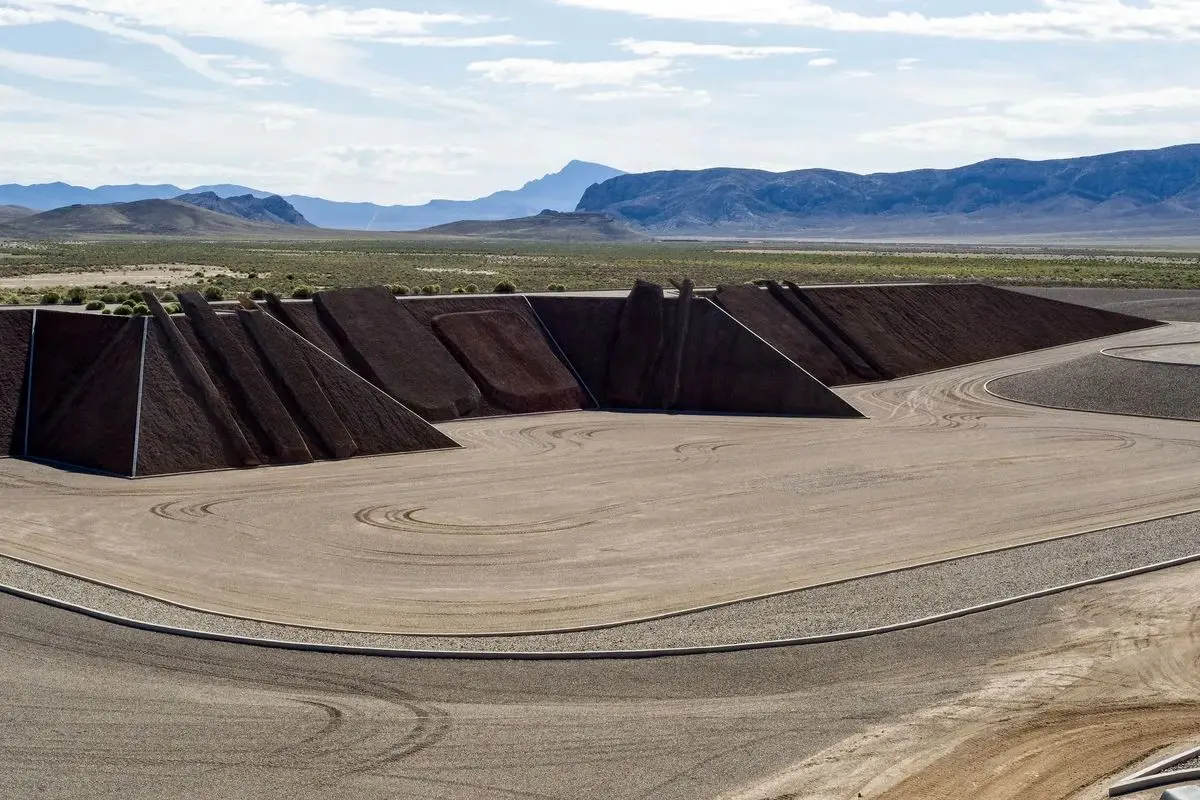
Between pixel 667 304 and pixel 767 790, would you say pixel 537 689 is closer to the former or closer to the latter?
pixel 767 790

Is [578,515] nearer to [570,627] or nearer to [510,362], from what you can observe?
[570,627]

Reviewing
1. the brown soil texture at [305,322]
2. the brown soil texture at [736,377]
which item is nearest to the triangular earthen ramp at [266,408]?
the brown soil texture at [305,322]

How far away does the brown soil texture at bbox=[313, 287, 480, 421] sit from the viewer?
158 ft

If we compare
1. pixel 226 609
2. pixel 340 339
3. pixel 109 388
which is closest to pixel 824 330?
pixel 340 339

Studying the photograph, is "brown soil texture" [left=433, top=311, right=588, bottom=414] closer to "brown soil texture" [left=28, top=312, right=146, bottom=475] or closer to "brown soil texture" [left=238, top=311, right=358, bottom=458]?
"brown soil texture" [left=238, top=311, right=358, bottom=458]

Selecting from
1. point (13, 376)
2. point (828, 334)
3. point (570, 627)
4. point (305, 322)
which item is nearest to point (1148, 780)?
point (570, 627)

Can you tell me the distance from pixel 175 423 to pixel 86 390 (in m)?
3.53

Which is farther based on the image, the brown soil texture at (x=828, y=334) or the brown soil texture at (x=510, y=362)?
the brown soil texture at (x=828, y=334)

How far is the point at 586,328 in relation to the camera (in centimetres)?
5719

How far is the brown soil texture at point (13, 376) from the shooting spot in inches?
1544

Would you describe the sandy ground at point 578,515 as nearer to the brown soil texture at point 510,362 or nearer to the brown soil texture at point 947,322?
the brown soil texture at point 510,362

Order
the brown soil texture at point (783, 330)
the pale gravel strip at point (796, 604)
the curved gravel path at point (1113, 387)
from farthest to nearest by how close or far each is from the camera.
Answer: the brown soil texture at point (783, 330) → the curved gravel path at point (1113, 387) → the pale gravel strip at point (796, 604)

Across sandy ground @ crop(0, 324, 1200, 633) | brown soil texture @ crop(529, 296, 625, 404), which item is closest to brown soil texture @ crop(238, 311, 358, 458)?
sandy ground @ crop(0, 324, 1200, 633)

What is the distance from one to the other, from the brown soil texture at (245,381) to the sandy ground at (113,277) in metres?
43.4
